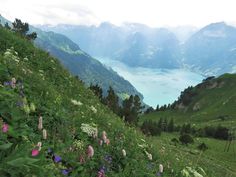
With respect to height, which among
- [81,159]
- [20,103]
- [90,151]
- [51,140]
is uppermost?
[20,103]

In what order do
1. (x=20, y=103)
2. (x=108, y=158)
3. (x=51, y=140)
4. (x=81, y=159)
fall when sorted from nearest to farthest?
(x=81, y=159), (x=51, y=140), (x=20, y=103), (x=108, y=158)

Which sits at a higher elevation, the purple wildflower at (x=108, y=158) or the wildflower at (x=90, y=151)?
the wildflower at (x=90, y=151)

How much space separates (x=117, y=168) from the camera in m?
8.77

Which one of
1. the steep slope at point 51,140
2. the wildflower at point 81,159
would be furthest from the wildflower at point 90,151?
the wildflower at point 81,159

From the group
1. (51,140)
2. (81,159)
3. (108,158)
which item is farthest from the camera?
(108,158)

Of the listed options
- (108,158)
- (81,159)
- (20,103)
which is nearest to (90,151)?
(81,159)

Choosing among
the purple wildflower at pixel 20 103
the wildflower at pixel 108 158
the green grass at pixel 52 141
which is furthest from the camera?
the wildflower at pixel 108 158

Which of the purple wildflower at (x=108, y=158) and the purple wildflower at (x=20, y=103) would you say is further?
the purple wildflower at (x=108, y=158)

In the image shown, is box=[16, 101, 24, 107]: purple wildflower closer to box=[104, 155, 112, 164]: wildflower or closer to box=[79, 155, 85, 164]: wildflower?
box=[79, 155, 85, 164]: wildflower

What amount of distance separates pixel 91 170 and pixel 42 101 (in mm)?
3333

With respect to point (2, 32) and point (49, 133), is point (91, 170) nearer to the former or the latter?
point (49, 133)

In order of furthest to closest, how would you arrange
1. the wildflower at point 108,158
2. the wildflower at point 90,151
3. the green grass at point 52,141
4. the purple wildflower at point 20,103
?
the wildflower at point 108,158 → the purple wildflower at point 20,103 → the wildflower at point 90,151 → the green grass at point 52,141

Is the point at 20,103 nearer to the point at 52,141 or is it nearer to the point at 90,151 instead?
the point at 52,141

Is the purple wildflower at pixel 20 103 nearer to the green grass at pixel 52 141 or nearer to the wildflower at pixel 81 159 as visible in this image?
the green grass at pixel 52 141
